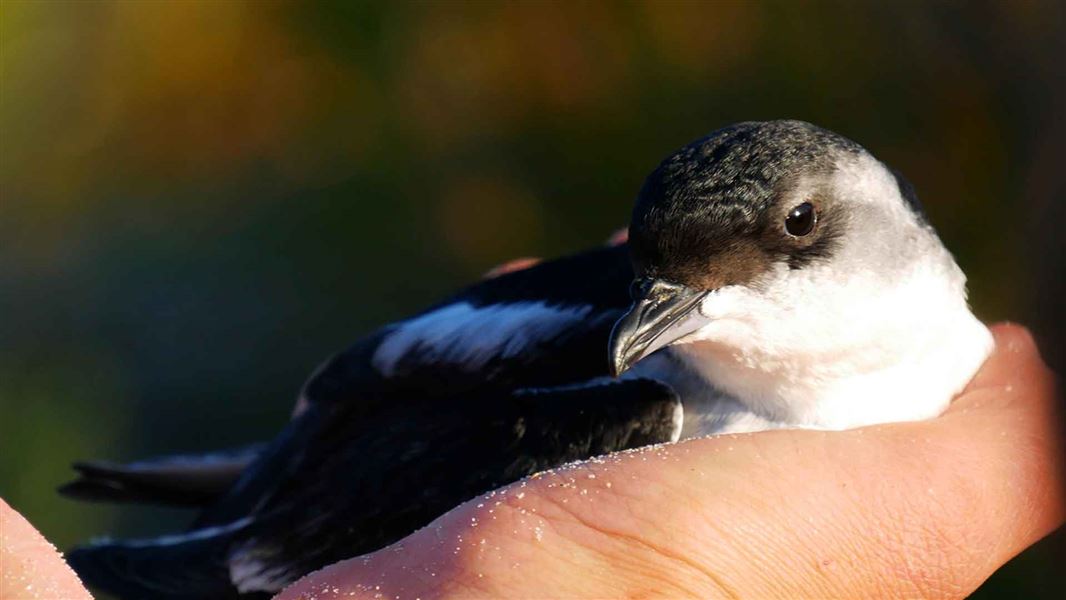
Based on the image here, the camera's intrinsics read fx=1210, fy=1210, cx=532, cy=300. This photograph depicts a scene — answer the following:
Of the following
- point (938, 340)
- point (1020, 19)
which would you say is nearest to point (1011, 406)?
point (938, 340)

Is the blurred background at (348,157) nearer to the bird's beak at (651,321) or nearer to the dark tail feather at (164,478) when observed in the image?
the dark tail feather at (164,478)

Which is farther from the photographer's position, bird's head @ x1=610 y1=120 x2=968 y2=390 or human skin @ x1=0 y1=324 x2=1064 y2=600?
bird's head @ x1=610 y1=120 x2=968 y2=390

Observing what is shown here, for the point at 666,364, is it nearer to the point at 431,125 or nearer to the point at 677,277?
the point at 677,277

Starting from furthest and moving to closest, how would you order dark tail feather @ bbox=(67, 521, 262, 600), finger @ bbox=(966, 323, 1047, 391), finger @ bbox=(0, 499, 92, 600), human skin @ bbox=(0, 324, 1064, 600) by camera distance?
1. dark tail feather @ bbox=(67, 521, 262, 600)
2. finger @ bbox=(966, 323, 1047, 391)
3. human skin @ bbox=(0, 324, 1064, 600)
4. finger @ bbox=(0, 499, 92, 600)

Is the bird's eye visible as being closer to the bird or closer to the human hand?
the bird

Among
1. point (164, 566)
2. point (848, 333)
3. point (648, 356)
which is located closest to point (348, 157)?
point (164, 566)

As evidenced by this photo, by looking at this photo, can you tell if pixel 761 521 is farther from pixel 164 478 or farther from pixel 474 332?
pixel 164 478

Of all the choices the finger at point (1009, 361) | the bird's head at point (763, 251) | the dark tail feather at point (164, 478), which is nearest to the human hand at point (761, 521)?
the finger at point (1009, 361)

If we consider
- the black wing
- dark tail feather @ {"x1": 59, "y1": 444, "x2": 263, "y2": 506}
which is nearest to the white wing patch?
the black wing

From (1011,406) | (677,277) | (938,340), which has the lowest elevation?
(1011,406)
